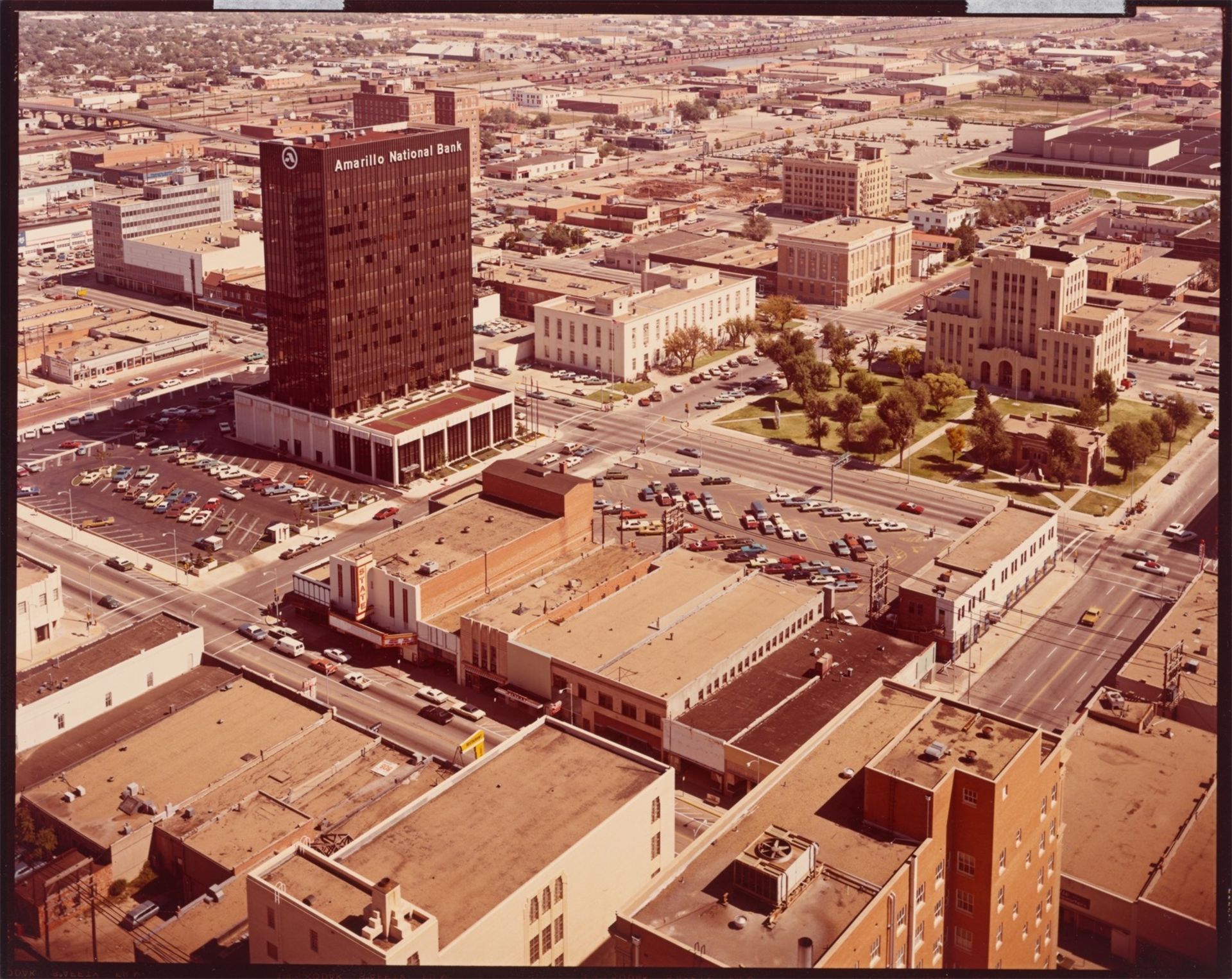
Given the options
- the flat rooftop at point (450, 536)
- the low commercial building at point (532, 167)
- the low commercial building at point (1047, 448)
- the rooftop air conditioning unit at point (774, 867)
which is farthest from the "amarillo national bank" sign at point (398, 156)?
the low commercial building at point (532, 167)

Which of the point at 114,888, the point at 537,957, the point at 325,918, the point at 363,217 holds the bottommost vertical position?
the point at 114,888

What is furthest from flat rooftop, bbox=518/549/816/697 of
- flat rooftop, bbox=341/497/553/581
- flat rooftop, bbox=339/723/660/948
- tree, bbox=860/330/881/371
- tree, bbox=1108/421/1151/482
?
tree, bbox=860/330/881/371

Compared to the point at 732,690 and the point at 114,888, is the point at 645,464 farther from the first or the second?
the point at 114,888

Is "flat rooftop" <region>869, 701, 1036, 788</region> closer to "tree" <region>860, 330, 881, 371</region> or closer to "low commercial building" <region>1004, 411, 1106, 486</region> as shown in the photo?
"low commercial building" <region>1004, 411, 1106, 486</region>

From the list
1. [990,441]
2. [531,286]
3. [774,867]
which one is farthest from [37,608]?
[531,286]

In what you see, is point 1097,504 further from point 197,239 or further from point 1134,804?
point 197,239

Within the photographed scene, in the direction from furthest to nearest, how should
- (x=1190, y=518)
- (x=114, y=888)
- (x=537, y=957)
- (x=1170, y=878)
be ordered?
(x=1190, y=518) → (x=114, y=888) → (x=1170, y=878) → (x=537, y=957)

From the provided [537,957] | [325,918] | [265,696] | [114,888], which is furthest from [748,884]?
[265,696]
